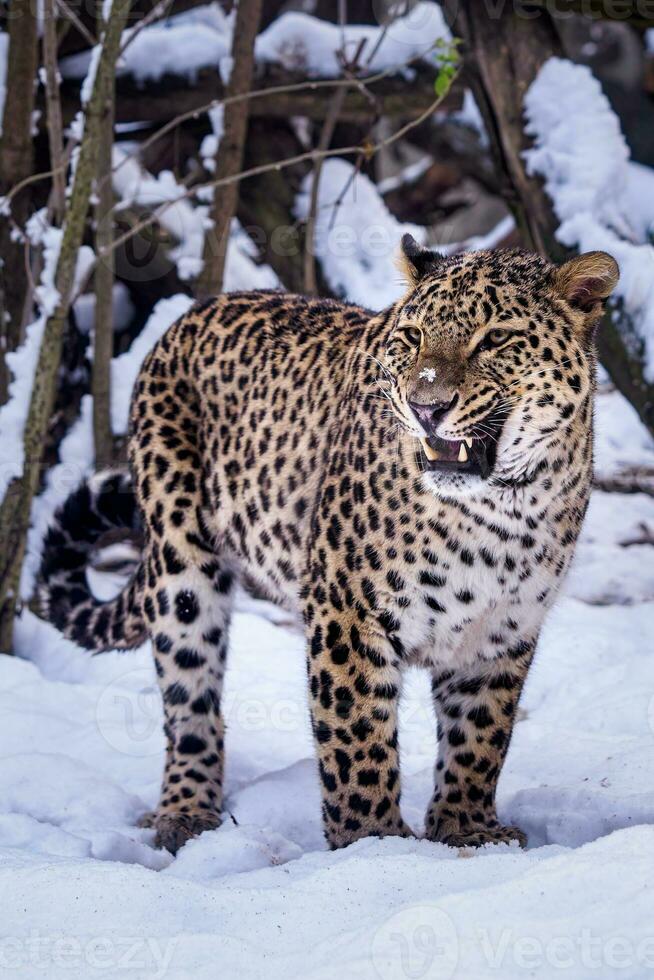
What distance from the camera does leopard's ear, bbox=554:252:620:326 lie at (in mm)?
3926

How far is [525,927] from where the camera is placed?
3057 millimetres

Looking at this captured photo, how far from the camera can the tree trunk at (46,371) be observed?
6.16 m

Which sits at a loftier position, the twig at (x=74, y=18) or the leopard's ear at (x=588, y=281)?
the twig at (x=74, y=18)

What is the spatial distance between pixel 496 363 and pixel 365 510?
76 centimetres

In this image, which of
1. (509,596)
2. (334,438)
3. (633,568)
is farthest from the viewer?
(633,568)

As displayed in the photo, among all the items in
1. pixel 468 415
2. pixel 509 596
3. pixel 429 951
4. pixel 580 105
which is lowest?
pixel 429 951

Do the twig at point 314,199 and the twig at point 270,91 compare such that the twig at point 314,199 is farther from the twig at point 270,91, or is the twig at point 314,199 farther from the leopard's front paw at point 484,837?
the leopard's front paw at point 484,837

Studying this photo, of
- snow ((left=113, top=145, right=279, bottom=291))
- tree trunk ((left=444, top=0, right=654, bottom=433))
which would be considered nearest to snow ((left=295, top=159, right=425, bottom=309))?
snow ((left=113, top=145, right=279, bottom=291))

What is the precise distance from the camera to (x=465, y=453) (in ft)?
12.5

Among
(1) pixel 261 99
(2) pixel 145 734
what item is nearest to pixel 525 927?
(2) pixel 145 734

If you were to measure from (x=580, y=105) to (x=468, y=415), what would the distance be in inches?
150

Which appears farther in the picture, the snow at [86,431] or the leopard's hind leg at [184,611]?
the snow at [86,431]

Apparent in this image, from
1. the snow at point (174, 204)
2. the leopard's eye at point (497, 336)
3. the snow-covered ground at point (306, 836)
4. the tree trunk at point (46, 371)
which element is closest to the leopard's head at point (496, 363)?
the leopard's eye at point (497, 336)

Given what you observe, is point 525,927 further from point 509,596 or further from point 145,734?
point 145,734
